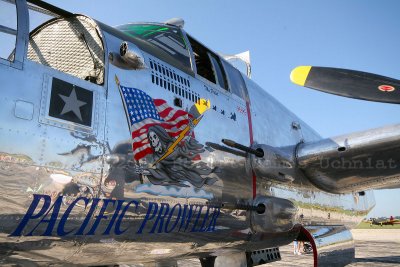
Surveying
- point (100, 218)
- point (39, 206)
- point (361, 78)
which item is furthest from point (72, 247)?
point (361, 78)

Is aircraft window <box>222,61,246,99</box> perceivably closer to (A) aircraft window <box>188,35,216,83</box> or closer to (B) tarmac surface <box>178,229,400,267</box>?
(A) aircraft window <box>188,35,216,83</box>

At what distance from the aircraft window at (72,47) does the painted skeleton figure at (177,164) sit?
865 mm

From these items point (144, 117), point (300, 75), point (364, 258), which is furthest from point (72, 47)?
point (364, 258)

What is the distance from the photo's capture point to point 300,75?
20.1ft

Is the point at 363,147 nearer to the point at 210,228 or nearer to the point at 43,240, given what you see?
the point at 210,228

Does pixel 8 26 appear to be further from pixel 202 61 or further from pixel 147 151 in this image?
pixel 202 61

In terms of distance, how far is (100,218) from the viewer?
312cm

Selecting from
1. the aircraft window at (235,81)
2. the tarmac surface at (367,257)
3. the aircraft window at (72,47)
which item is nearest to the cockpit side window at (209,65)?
the aircraft window at (235,81)

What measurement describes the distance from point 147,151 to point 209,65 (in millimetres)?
2766

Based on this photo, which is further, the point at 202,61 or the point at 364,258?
the point at 364,258

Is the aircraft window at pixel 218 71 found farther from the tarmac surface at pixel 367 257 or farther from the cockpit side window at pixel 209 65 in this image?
the tarmac surface at pixel 367 257

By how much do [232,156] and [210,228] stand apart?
1.10 meters

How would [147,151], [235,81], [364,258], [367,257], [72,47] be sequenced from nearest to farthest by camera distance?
[147,151] < [72,47] < [235,81] < [364,258] < [367,257]

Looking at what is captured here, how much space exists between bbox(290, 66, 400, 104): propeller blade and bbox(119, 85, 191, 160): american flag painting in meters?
2.94
